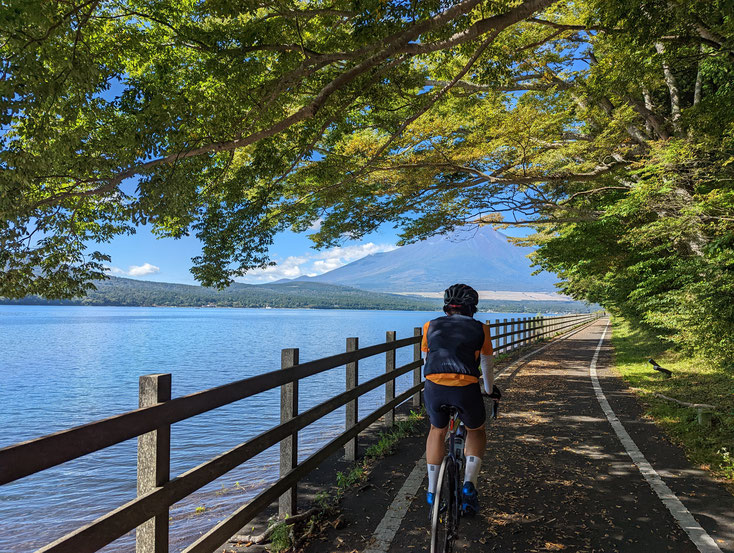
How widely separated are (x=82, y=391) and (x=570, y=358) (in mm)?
21796

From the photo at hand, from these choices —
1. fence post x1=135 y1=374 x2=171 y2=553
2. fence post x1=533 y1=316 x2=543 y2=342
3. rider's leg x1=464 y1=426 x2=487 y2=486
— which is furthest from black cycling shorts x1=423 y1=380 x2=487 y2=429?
fence post x1=533 y1=316 x2=543 y2=342

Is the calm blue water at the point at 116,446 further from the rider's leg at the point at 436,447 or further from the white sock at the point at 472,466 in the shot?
the white sock at the point at 472,466

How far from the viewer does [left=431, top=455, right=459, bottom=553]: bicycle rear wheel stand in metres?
3.31

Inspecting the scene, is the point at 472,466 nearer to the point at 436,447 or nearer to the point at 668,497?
the point at 436,447

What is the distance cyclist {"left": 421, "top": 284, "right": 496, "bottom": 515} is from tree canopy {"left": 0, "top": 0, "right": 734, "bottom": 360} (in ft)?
12.6

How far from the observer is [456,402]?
3.67 metres

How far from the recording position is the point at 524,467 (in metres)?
5.73

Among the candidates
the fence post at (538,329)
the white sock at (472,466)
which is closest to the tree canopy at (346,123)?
the white sock at (472,466)

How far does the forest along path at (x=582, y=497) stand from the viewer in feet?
12.7

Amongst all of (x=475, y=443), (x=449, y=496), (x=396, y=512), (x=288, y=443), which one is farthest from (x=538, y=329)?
(x=449, y=496)

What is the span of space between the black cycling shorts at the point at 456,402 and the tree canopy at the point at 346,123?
4303 millimetres

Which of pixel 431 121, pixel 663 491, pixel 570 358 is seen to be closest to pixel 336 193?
pixel 431 121

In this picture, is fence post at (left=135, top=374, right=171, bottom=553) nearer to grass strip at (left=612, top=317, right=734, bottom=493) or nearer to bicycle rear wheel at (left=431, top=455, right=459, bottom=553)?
bicycle rear wheel at (left=431, top=455, right=459, bottom=553)

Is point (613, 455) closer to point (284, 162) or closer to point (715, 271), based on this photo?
point (715, 271)
